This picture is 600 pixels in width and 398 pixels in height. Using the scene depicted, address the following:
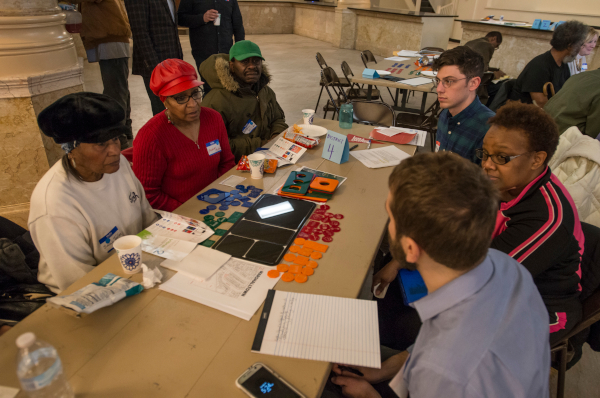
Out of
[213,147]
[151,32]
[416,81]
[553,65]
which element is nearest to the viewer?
[213,147]

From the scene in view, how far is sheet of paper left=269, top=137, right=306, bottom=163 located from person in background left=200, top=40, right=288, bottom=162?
36 centimetres

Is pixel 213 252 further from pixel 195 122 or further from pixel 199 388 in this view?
pixel 195 122

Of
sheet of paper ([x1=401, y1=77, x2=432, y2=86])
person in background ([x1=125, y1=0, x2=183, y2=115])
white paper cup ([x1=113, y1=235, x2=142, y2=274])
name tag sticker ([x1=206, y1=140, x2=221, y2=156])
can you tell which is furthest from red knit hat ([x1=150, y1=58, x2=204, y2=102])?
sheet of paper ([x1=401, y1=77, x2=432, y2=86])

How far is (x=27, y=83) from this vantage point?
2.38 metres

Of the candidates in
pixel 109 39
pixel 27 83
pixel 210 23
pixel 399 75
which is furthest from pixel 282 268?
pixel 399 75

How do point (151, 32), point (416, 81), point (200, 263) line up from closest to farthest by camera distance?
point (200, 263) < point (151, 32) < point (416, 81)

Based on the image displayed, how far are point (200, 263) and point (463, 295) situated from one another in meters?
0.92

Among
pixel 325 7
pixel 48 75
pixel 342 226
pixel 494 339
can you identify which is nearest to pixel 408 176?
pixel 494 339

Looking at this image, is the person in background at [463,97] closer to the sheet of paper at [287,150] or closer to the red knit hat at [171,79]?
the sheet of paper at [287,150]

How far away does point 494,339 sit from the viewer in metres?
0.83

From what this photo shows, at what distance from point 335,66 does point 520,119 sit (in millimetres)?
7956

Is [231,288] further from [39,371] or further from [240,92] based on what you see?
[240,92]

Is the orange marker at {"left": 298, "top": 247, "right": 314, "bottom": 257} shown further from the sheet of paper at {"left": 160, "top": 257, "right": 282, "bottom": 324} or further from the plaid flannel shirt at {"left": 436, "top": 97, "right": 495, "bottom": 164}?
the plaid flannel shirt at {"left": 436, "top": 97, "right": 495, "bottom": 164}

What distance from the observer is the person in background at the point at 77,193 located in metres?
1.33
